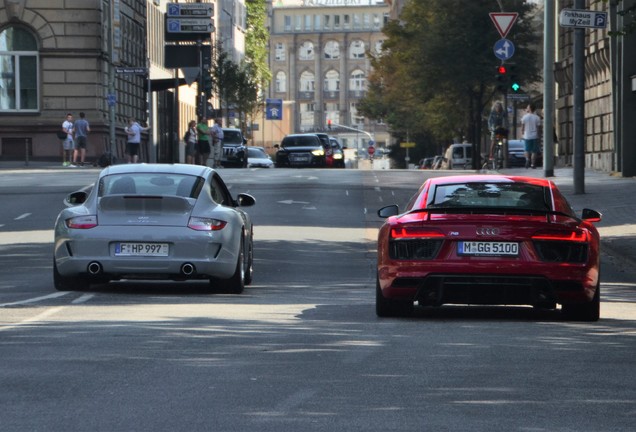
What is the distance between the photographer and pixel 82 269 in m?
17.6

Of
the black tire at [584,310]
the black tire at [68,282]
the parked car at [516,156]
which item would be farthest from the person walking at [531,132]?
the black tire at [584,310]

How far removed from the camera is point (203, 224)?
1777 centimetres

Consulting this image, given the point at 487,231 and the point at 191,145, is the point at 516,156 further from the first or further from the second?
the point at 487,231

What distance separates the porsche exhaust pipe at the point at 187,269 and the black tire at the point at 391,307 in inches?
131

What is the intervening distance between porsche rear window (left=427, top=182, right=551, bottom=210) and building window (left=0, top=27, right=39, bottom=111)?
171ft

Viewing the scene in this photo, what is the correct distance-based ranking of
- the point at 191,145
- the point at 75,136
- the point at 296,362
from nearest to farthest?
the point at 296,362
the point at 75,136
the point at 191,145

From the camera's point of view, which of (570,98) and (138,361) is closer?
(138,361)

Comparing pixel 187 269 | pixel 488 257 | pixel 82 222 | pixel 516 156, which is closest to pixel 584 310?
pixel 488 257

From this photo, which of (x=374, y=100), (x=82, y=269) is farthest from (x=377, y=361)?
(x=374, y=100)

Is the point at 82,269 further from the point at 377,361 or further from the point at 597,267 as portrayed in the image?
the point at 377,361

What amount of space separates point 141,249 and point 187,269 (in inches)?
19.4

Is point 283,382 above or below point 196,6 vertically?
below

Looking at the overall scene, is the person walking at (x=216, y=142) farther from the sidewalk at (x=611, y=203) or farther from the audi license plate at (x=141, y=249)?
the audi license plate at (x=141, y=249)

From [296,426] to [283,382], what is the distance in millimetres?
1691
